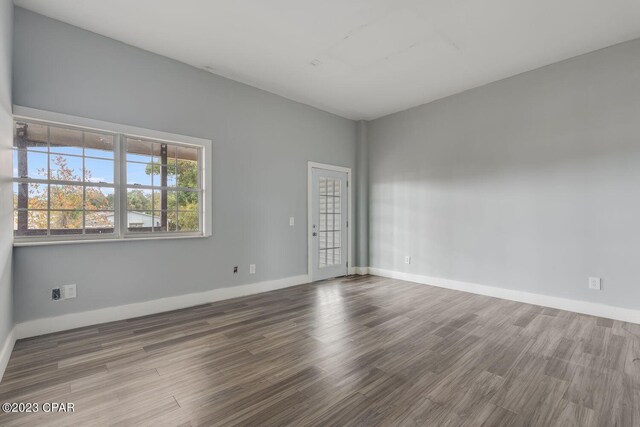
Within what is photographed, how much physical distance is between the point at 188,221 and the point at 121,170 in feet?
3.13

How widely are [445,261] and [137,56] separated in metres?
5.09

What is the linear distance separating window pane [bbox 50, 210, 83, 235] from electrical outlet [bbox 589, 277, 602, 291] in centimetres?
579

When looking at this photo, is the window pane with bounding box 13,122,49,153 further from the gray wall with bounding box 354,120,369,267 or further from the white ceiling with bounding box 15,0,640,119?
the gray wall with bounding box 354,120,369,267

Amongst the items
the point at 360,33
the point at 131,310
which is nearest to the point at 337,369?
the point at 131,310

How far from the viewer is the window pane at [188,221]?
375 centimetres

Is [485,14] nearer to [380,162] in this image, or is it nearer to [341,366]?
[380,162]

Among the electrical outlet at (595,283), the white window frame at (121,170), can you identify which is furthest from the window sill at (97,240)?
the electrical outlet at (595,283)

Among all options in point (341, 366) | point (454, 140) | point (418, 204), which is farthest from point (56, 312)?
point (454, 140)

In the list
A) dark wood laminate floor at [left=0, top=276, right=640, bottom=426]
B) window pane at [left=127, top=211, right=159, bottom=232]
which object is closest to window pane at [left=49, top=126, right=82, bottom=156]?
window pane at [left=127, top=211, right=159, bottom=232]

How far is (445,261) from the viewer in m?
4.70

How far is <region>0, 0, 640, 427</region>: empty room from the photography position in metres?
2.01

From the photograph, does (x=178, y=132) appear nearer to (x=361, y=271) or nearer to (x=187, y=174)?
(x=187, y=174)

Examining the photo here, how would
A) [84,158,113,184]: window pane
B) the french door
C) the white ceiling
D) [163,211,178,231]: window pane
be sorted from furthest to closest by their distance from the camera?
the french door
[163,211,178,231]: window pane
[84,158,113,184]: window pane
the white ceiling

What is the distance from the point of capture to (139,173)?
342 cm
